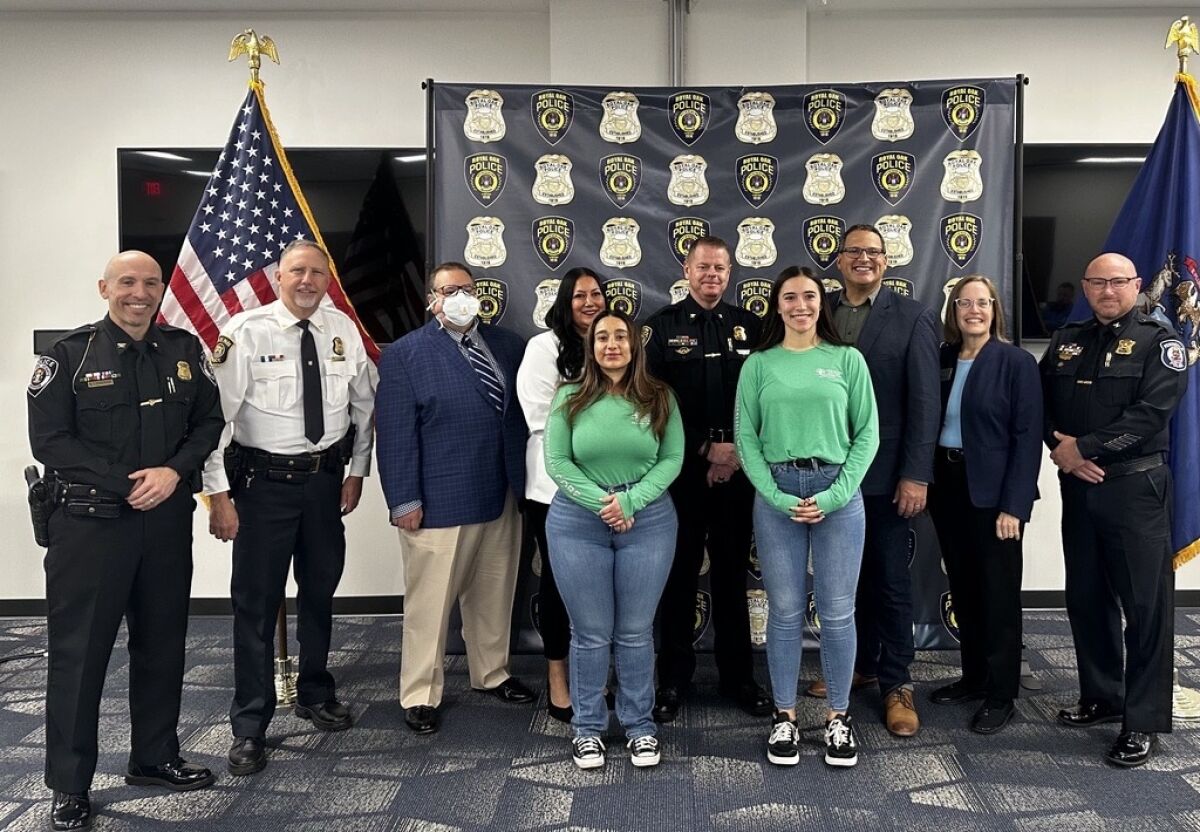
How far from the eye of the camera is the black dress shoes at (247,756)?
120 inches

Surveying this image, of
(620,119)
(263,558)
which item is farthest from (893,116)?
(263,558)

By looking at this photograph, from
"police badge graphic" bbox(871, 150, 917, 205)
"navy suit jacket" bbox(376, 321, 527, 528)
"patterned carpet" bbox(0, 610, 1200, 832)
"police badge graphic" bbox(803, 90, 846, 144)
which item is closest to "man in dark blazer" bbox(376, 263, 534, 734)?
"navy suit jacket" bbox(376, 321, 527, 528)

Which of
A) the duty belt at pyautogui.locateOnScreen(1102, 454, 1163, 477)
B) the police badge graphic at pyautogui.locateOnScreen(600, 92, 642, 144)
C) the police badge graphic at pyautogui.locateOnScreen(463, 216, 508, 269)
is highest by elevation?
the police badge graphic at pyautogui.locateOnScreen(600, 92, 642, 144)

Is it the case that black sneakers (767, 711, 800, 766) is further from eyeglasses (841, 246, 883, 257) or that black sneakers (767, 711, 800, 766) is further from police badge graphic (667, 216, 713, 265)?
police badge graphic (667, 216, 713, 265)

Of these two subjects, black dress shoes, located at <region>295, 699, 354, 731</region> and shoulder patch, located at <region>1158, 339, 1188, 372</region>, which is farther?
black dress shoes, located at <region>295, 699, 354, 731</region>

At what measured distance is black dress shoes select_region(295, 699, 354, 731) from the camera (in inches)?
135

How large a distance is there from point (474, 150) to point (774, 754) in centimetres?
274

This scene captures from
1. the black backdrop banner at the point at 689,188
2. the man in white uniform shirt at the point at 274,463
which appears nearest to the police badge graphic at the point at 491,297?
the black backdrop banner at the point at 689,188

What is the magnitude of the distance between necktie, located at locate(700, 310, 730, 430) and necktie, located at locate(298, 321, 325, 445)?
54.5 inches

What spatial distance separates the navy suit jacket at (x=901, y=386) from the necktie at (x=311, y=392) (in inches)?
75.4

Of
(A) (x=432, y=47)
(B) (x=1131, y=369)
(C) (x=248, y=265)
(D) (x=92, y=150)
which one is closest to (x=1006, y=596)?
(B) (x=1131, y=369)

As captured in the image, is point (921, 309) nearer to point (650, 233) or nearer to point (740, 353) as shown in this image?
point (740, 353)

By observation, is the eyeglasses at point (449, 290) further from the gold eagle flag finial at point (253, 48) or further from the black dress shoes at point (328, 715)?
the black dress shoes at point (328, 715)

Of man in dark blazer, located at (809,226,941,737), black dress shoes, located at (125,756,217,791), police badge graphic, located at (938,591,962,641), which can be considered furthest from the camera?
police badge graphic, located at (938,591,962,641)
